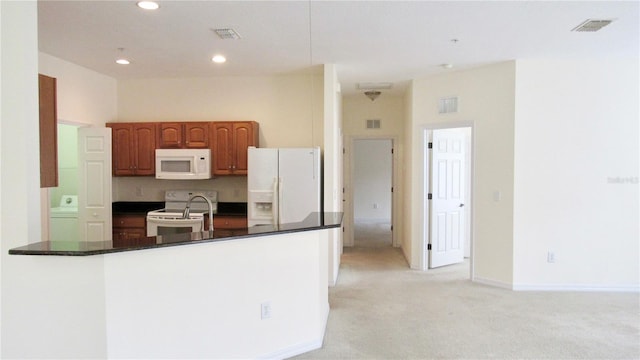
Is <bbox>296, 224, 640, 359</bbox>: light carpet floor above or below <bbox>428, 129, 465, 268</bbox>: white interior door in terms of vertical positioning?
below

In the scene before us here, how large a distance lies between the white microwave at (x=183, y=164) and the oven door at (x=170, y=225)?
21.0 inches

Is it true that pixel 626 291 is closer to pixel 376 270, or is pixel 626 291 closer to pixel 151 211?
pixel 376 270

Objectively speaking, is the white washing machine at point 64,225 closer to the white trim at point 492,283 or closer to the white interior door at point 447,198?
the white interior door at point 447,198

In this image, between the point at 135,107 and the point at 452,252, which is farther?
the point at 452,252

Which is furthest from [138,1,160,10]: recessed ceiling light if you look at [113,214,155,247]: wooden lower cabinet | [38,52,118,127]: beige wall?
[113,214,155,247]: wooden lower cabinet

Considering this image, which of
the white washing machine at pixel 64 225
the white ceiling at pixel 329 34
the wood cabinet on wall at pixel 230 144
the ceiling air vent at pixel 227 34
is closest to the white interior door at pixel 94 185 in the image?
the white washing machine at pixel 64 225

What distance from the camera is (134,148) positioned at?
17.9 ft

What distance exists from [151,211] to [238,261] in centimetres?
319

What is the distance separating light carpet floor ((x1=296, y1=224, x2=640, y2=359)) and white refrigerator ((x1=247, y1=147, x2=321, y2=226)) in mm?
1032

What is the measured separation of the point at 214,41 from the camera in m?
4.00

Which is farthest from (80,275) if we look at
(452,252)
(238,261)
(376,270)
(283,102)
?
(452,252)

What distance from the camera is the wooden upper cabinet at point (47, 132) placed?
8.65 ft

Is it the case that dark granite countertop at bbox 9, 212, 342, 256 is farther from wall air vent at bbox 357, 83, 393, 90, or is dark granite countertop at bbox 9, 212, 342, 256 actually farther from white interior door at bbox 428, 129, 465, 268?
wall air vent at bbox 357, 83, 393, 90

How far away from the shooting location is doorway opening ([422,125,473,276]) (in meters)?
5.83
